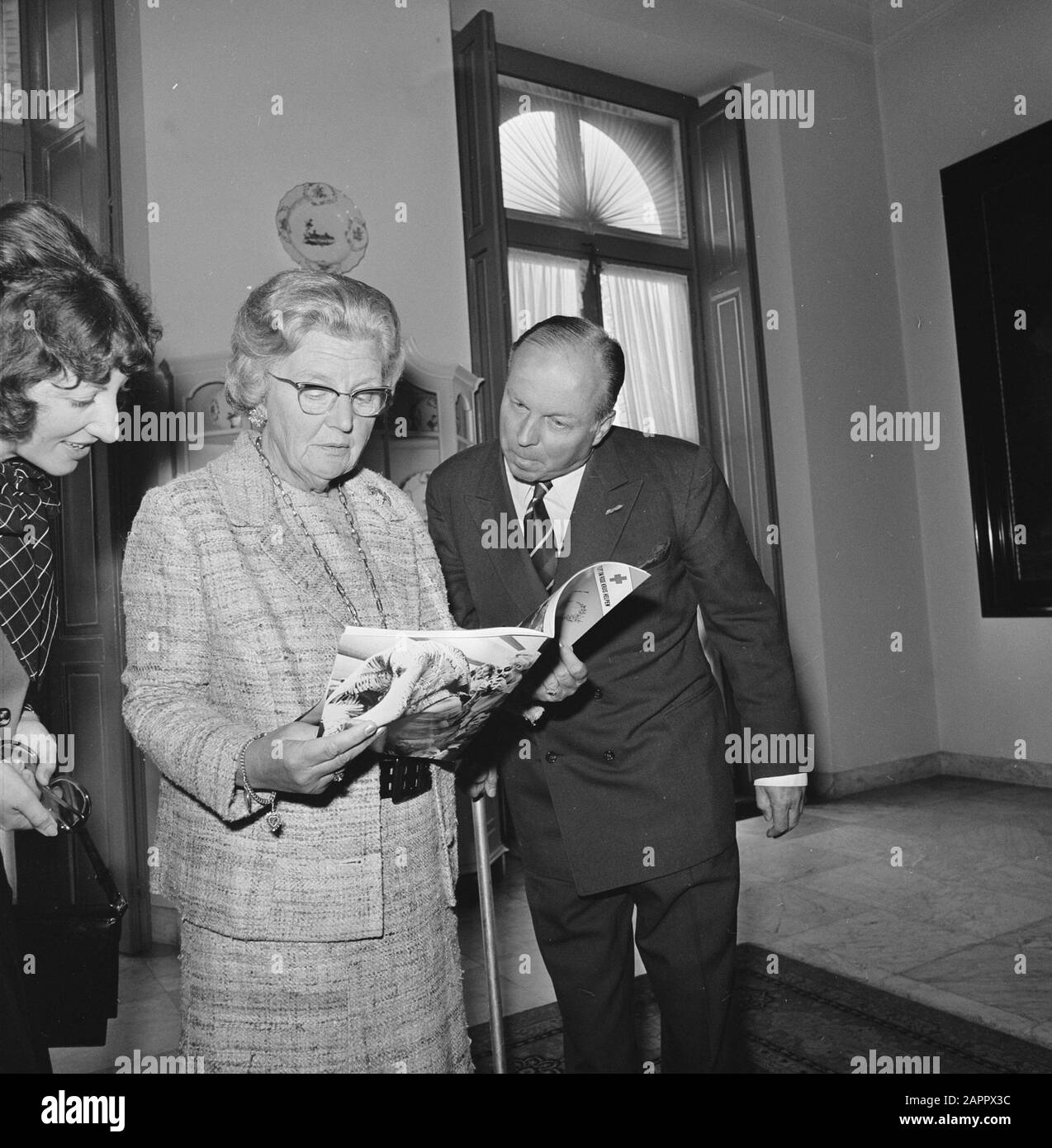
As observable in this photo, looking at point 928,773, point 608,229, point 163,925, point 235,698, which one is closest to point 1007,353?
point 608,229

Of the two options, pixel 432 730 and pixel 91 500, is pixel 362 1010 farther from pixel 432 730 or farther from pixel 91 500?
pixel 91 500

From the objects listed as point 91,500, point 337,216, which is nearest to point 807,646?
point 337,216

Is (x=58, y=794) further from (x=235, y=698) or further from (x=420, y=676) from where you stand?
(x=420, y=676)

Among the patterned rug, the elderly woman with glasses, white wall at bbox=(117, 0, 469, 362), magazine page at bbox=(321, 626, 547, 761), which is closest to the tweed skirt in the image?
the elderly woman with glasses

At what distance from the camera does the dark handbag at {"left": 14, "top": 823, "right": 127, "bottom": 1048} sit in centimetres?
131

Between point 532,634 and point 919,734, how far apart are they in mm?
5455

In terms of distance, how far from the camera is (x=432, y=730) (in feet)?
3.93

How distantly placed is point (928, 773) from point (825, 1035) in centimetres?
367

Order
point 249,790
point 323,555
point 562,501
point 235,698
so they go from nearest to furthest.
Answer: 1. point 249,790
2. point 235,698
3. point 323,555
4. point 562,501

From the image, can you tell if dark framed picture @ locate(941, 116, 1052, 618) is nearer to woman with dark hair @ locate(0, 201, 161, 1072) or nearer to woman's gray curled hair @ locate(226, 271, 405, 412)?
woman's gray curled hair @ locate(226, 271, 405, 412)

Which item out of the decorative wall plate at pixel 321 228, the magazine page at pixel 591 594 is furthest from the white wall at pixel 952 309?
the magazine page at pixel 591 594

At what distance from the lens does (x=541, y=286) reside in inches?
214

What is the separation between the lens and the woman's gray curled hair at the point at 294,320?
1370 mm

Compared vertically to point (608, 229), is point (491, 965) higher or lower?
lower
